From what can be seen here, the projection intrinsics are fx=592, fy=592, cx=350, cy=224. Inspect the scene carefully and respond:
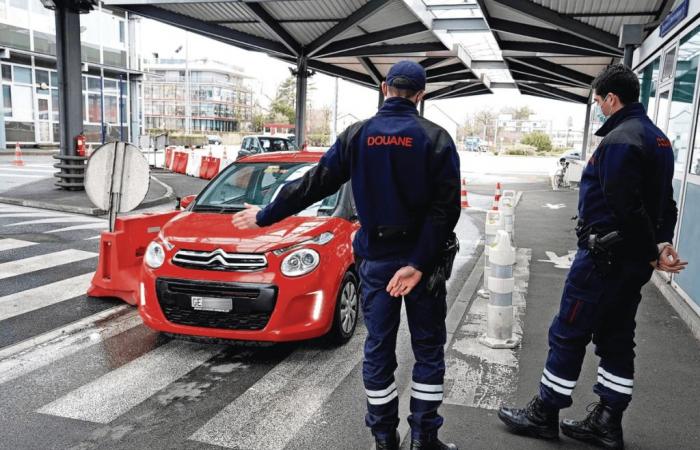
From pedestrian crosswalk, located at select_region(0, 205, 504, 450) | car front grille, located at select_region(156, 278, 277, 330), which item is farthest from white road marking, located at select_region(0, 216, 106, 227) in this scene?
car front grille, located at select_region(156, 278, 277, 330)

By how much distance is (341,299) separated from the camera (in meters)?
4.97

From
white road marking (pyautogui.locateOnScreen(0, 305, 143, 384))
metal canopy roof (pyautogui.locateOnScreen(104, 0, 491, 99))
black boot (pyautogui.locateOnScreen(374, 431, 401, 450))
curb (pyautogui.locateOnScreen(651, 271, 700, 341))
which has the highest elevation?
metal canopy roof (pyautogui.locateOnScreen(104, 0, 491, 99))

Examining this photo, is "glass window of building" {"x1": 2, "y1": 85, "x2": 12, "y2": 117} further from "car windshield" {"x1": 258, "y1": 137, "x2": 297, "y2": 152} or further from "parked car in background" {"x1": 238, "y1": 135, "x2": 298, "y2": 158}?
"car windshield" {"x1": 258, "y1": 137, "x2": 297, "y2": 152}

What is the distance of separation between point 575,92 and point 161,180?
884 inches

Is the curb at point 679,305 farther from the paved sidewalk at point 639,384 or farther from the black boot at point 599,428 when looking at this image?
the black boot at point 599,428

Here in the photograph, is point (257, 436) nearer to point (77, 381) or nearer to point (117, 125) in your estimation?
point (77, 381)

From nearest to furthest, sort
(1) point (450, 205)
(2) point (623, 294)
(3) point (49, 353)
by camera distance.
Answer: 1. (1) point (450, 205)
2. (2) point (623, 294)
3. (3) point (49, 353)

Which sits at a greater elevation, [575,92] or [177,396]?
[575,92]

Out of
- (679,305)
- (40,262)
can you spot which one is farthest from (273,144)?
(679,305)

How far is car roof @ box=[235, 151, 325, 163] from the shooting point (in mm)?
6070

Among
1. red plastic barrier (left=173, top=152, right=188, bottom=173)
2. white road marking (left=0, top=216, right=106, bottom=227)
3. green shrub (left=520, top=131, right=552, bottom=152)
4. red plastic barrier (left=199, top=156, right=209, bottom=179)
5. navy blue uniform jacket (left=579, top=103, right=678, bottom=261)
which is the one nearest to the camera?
navy blue uniform jacket (left=579, top=103, right=678, bottom=261)

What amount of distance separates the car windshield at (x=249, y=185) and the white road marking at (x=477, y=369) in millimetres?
1754

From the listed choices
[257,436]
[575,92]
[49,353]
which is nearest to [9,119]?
[575,92]

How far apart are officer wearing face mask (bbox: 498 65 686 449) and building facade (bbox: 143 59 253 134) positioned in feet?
350
